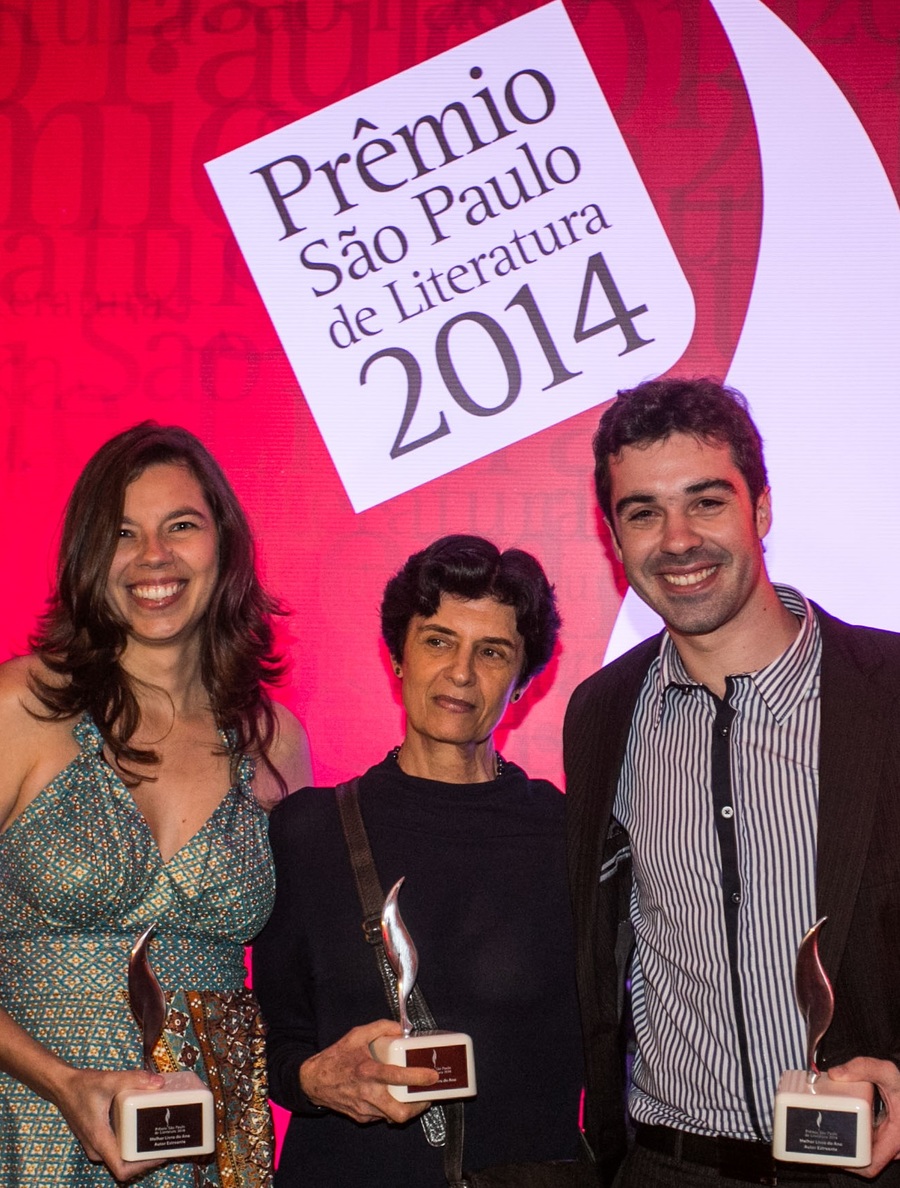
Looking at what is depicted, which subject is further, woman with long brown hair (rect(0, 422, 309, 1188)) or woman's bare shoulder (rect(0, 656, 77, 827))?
woman's bare shoulder (rect(0, 656, 77, 827))

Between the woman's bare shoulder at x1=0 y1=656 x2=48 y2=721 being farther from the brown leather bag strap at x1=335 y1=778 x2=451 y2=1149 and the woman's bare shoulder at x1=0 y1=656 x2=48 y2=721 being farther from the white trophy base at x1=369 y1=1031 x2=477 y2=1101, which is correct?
the white trophy base at x1=369 y1=1031 x2=477 y2=1101

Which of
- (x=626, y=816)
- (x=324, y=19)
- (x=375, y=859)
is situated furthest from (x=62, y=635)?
(x=324, y=19)

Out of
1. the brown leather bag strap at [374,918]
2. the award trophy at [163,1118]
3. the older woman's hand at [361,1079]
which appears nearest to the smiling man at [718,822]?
the brown leather bag strap at [374,918]

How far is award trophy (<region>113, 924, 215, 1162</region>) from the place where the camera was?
79.2 inches

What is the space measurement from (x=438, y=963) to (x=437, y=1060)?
296mm

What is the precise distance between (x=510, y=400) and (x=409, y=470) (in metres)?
0.32

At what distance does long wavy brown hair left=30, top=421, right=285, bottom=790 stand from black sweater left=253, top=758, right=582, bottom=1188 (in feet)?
0.94

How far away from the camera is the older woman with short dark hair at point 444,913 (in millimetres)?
2342

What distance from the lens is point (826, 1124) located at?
1.90 meters

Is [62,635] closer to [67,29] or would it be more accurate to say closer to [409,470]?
[409,470]

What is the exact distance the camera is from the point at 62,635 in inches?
102

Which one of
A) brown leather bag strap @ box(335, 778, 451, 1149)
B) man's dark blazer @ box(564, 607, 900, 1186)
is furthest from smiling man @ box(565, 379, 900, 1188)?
brown leather bag strap @ box(335, 778, 451, 1149)

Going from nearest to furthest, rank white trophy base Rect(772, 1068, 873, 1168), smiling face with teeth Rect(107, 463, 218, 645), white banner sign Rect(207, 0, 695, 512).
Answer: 1. white trophy base Rect(772, 1068, 873, 1168)
2. smiling face with teeth Rect(107, 463, 218, 645)
3. white banner sign Rect(207, 0, 695, 512)

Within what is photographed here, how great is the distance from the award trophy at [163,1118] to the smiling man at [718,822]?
729 millimetres
